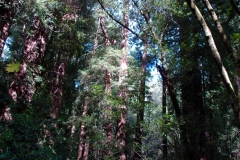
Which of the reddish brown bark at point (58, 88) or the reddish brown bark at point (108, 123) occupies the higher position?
the reddish brown bark at point (58, 88)

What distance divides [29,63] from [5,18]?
1.48m

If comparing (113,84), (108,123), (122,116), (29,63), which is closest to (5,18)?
(29,63)

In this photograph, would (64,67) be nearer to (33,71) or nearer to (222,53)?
(33,71)

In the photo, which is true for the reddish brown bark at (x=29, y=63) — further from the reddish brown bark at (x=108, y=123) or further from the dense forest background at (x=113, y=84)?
the reddish brown bark at (x=108, y=123)

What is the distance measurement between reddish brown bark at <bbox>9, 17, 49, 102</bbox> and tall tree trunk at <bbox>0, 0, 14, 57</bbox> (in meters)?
1.01

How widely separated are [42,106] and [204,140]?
585 cm

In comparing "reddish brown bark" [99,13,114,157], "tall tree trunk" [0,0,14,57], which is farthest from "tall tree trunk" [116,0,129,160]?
"tall tree trunk" [0,0,14,57]

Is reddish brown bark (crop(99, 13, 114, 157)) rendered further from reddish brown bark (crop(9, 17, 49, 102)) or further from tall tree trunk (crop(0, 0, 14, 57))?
tall tree trunk (crop(0, 0, 14, 57))

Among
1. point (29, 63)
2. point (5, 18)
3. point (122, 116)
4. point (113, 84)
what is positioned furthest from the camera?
point (113, 84)

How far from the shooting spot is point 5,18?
6387 millimetres

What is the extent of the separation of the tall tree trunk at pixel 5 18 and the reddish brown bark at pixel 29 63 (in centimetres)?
101

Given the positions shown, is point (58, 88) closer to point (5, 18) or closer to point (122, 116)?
point (122, 116)

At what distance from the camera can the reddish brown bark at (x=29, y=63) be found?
262 inches

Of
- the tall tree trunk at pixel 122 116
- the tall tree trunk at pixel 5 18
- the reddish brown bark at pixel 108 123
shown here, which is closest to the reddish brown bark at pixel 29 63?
the tall tree trunk at pixel 5 18
